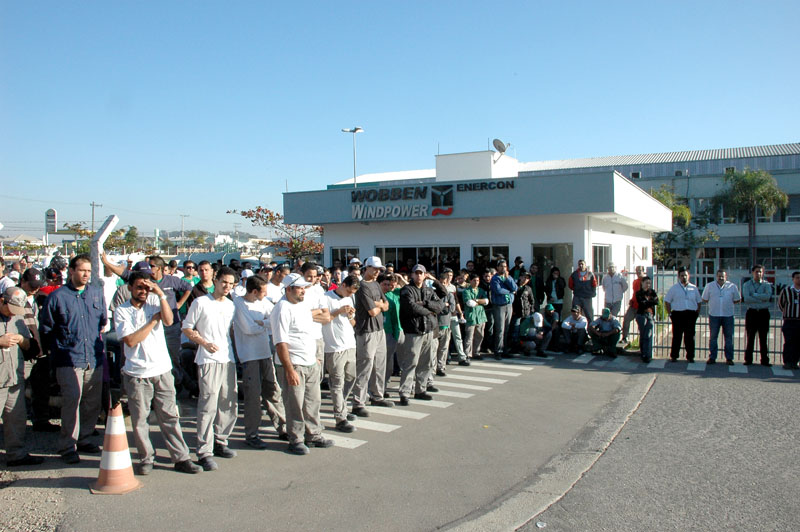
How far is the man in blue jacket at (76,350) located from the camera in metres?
5.95

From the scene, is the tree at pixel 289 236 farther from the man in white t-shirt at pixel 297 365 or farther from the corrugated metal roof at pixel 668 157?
the corrugated metal roof at pixel 668 157

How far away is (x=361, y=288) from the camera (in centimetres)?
788

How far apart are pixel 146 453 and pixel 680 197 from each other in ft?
172

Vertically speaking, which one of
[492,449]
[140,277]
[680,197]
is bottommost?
[492,449]

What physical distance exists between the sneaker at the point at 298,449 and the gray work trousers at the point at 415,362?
2393 mm

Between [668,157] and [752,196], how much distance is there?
18083 mm

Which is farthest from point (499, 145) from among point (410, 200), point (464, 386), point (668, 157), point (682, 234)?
point (668, 157)

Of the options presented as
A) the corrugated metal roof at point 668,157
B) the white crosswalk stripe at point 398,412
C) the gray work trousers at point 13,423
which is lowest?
the white crosswalk stripe at point 398,412

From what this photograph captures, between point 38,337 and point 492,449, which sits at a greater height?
point 38,337

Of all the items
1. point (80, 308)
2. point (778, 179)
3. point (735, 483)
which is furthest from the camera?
point (778, 179)

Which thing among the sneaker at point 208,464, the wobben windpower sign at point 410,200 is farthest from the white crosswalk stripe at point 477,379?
the wobben windpower sign at point 410,200

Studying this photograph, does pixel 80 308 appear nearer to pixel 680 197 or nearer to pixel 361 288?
pixel 361 288

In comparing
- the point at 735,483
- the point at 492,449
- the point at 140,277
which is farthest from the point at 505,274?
the point at 140,277

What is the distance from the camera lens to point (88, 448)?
621 cm
